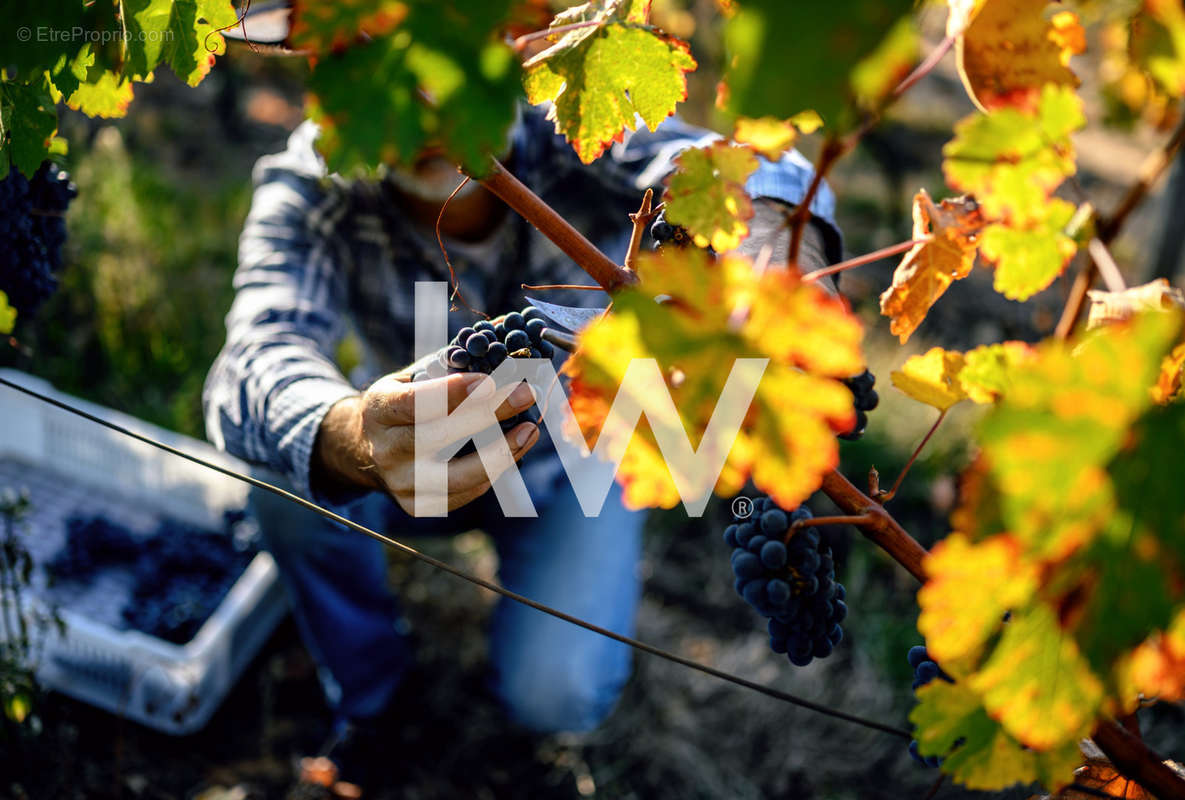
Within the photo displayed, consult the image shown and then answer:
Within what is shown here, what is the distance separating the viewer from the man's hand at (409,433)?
2.46 feet

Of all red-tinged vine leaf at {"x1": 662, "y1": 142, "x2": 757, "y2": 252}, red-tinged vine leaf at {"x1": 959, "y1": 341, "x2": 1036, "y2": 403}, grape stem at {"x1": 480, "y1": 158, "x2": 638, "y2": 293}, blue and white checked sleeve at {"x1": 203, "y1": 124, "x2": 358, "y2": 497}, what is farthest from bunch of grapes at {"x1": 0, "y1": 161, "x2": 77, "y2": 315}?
red-tinged vine leaf at {"x1": 959, "y1": 341, "x2": 1036, "y2": 403}

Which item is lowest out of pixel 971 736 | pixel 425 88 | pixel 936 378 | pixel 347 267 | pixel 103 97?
pixel 347 267

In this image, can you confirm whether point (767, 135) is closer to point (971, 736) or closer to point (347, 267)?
point (971, 736)

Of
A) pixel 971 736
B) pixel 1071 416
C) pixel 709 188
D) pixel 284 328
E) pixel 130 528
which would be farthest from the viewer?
pixel 130 528

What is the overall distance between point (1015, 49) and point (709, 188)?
26 cm

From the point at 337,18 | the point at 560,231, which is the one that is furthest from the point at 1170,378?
the point at 337,18

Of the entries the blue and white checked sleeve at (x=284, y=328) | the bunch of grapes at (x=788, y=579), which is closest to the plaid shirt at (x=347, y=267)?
the blue and white checked sleeve at (x=284, y=328)

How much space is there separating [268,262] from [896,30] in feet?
3.95

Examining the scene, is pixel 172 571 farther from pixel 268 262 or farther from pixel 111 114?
pixel 111 114

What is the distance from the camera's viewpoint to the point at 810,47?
1.25ft

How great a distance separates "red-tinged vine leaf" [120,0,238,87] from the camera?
614 mm

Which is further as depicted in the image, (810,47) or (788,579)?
(788,579)

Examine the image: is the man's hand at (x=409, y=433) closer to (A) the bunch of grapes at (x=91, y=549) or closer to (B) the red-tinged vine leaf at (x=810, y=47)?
(B) the red-tinged vine leaf at (x=810, y=47)

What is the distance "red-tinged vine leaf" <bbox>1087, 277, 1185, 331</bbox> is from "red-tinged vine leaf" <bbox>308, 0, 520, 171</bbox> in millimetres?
472
